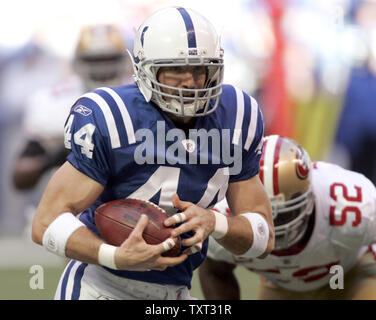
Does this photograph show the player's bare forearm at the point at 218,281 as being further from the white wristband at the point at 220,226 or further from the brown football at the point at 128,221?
the brown football at the point at 128,221

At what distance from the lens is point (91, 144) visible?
2.40 meters

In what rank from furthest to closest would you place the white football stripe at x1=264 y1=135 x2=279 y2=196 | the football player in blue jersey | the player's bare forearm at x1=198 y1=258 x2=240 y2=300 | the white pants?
the player's bare forearm at x1=198 y1=258 x2=240 y2=300 < the white football stripe at x1=264 y1=135 x2=279 y2=196 < the white pants < the football player in blue jersey

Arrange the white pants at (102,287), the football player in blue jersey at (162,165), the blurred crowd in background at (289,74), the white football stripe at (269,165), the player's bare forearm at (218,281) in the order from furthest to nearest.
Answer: the blurred crowd in background at (289,74)
the player's bare forearm at (218,281)
the white football stripe at (269,165)
the white pants at (102,287)
the football player in blue jersey at (162,165)

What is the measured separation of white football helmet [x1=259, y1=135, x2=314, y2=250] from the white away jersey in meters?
0.10

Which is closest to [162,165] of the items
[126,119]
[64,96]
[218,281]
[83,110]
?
[126,119]

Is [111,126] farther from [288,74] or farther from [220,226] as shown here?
[288,74]

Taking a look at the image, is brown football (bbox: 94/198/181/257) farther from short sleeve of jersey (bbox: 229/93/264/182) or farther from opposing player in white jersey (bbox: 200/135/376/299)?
opposing player in white jersey (bbox: 200/135/376/299)

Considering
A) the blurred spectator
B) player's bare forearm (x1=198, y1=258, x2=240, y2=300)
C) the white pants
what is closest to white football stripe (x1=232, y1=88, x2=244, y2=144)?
the white pants

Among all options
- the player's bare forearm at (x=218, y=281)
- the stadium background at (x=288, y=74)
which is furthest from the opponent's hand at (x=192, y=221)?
the stadium background at (x=288, y=74)

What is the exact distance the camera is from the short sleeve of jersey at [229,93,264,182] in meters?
2.64

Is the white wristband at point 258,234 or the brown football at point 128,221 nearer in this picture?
the brown football at point 128,221

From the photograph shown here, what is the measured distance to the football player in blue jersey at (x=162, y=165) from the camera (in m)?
2.38
